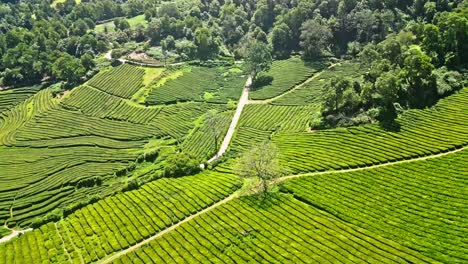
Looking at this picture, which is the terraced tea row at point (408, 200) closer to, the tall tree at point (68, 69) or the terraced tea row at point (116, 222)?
the terraced tea row at point (116, 222)

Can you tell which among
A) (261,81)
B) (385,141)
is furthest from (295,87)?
(385,141)

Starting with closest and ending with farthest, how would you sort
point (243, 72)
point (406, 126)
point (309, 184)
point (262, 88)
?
point (309, 184)
point (406, 126)
point (262, 88)
point (243, 72)

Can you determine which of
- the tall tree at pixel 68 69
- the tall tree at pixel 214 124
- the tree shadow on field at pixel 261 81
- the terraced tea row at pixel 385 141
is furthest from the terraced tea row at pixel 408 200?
the tall tree at pixel 68 69

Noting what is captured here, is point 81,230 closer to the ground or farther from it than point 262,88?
closer to the ground

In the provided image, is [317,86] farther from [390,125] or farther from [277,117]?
[390,125]

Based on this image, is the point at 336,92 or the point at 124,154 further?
the point at 124,154

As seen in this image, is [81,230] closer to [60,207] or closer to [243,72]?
[60,207]

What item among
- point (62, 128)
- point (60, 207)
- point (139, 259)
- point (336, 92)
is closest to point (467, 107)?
point (336, 92)
